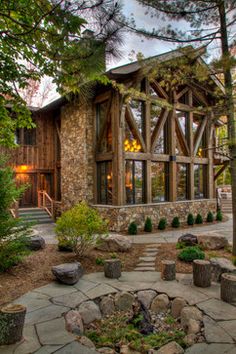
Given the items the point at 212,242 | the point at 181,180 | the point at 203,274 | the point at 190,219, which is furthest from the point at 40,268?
the point at 181,180

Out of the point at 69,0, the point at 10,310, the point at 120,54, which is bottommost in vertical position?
the point at 10,310

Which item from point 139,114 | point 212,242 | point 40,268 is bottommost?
point 40,268

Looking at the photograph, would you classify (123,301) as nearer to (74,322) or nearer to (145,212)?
(74,322)

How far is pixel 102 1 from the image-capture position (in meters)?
3.13

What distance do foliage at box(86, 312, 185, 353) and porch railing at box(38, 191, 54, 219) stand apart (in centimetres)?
903

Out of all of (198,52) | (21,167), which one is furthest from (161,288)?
(21,167)

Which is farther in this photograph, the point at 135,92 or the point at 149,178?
the point at 149,178

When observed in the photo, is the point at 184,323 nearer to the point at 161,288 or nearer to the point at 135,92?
the point at 161,288

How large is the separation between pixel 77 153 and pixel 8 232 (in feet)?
21.9

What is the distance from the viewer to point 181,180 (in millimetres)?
12258

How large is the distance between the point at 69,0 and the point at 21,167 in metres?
11.6

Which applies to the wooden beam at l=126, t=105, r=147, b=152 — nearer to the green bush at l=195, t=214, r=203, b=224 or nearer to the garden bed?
the green bush at l=195, t=214, r=203, b=224

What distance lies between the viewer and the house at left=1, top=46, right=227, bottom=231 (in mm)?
9641

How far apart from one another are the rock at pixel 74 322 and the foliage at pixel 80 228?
2.09 meters
